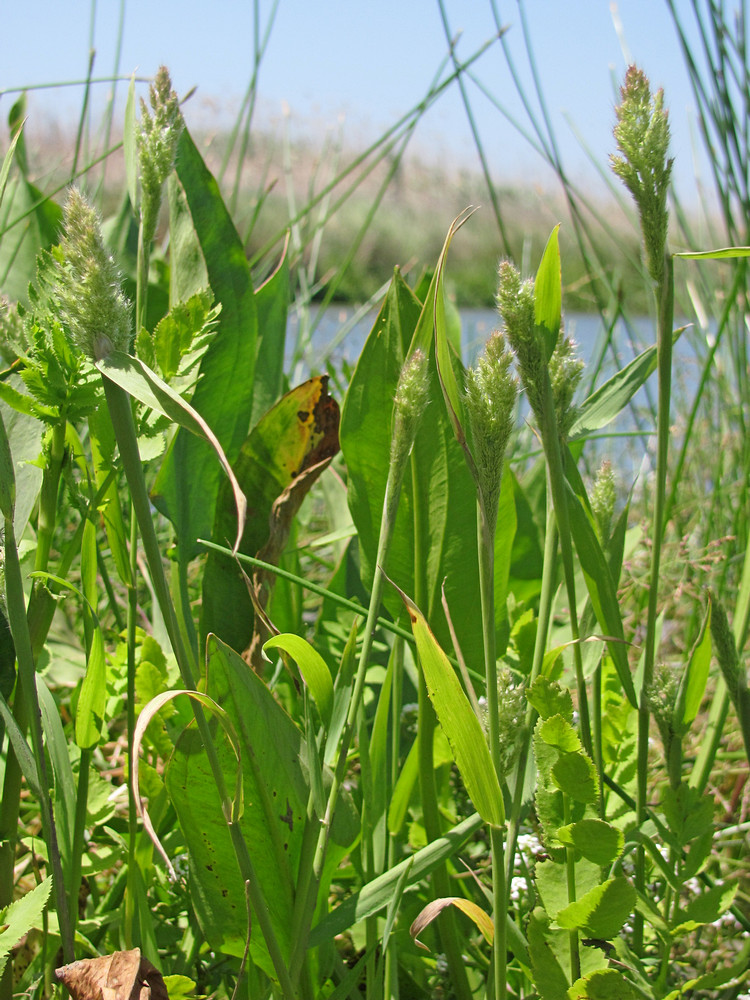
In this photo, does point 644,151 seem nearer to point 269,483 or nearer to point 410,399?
point 410,399

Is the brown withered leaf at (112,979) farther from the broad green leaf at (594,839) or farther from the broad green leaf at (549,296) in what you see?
the broad green leaf at (549,296)

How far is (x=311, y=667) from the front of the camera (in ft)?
1.08

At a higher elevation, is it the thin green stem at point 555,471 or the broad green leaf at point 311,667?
the thin green stem at point 555,471

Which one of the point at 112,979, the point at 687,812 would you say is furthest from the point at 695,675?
the point at 112,979

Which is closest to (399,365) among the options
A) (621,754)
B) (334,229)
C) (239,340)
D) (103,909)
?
(239,340)

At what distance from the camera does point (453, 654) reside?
1.60 ft

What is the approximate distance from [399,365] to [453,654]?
0.55ft

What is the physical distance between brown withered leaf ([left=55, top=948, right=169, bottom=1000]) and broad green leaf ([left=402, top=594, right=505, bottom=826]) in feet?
0.47

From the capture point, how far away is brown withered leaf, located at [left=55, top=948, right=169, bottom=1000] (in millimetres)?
309

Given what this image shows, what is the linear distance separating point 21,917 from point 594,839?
22 centimetres

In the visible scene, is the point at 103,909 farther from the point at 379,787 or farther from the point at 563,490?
the point at 563,490

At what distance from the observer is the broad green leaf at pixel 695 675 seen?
0.40m

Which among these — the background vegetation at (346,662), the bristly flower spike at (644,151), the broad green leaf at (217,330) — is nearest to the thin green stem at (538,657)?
the background vegetation at (346,662)

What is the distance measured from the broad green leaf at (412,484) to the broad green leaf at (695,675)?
12 centimetres
